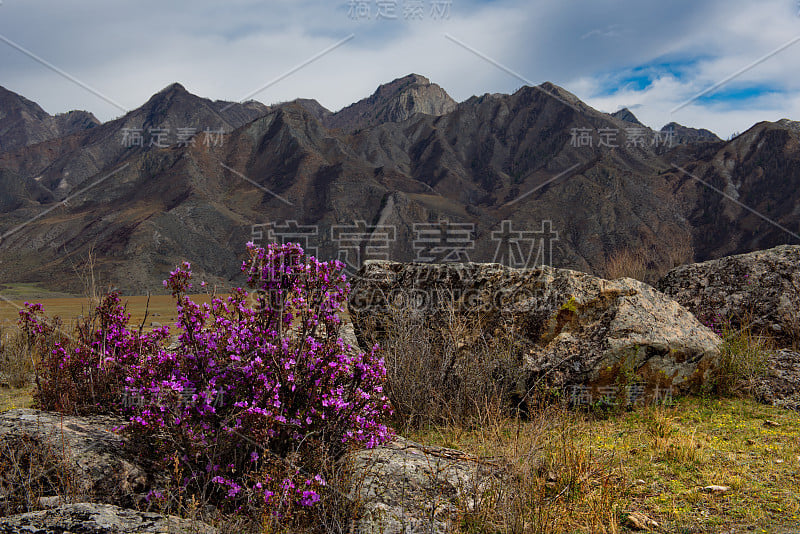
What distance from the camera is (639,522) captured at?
3.07m

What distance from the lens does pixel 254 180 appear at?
69188mm

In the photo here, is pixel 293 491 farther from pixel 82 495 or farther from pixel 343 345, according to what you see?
pixel 82 495

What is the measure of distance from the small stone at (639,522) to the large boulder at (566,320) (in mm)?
2084

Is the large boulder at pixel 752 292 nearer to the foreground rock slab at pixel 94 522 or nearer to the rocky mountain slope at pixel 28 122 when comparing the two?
the foreground rock slab at pixel 94 522

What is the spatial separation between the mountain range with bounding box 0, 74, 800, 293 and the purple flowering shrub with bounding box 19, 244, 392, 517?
87.0 feet

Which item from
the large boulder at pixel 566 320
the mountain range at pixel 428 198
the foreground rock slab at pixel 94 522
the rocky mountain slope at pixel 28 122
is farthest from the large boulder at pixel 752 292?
the rocky mountain slope at pixel 28 122

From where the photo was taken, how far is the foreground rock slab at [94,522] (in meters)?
2.43

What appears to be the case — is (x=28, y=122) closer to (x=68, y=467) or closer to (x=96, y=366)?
(x=96, y=366)

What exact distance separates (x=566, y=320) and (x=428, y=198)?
63.8 metres

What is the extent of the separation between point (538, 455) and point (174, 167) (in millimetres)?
72101

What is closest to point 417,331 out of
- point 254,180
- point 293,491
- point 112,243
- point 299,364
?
point 299,364

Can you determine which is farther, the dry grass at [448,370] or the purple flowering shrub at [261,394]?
the dry grass at [448,370]

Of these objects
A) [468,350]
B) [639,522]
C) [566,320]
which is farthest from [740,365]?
[639,522]

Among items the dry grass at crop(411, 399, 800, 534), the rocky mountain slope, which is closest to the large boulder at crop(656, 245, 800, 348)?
the dry grass at crop(411, 399, 800, 534)
